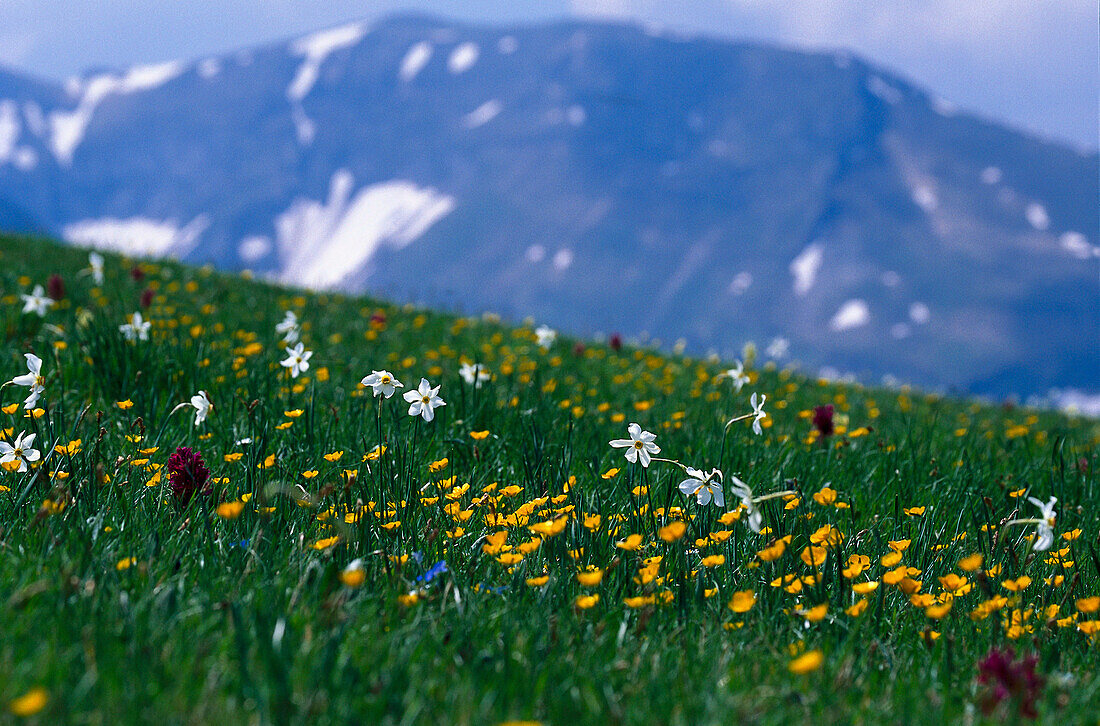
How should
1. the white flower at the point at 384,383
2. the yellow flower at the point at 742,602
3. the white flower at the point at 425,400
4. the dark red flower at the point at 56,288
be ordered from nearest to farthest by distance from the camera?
the yellow flower at the point at 742,602 → the white flower at the point at 384,383 → the white flower at the point at 425,400 → the dark red flower at the point at 56,288

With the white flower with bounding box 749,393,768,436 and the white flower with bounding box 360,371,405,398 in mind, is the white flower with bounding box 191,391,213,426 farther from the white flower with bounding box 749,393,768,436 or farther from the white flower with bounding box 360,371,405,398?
the white flower with bounding box 749,393,768,436

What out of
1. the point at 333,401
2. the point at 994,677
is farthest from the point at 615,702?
the point at 333,401

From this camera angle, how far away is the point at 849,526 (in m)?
3.71

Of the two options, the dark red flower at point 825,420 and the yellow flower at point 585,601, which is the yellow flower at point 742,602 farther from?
A: the dark red flower at point 825,420

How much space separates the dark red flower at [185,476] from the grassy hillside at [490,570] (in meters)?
0.01

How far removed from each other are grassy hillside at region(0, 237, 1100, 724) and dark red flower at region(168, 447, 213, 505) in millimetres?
11

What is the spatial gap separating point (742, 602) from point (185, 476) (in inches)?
88.7

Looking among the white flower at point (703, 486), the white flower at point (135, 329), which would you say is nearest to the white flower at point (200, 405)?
the white flower at point (135, 329)

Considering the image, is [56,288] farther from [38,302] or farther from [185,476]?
[185,476]

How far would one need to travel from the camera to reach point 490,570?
2.92 m

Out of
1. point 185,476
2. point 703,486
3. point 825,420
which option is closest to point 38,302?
point 185,476

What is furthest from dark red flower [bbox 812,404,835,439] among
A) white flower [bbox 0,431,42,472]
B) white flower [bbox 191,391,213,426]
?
white flower [bbox 0,431,42,472]

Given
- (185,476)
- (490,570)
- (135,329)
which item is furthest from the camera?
(135,329)

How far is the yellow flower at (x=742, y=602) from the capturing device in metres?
2.42
